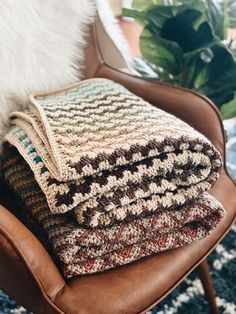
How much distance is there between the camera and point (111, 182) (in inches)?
28.9

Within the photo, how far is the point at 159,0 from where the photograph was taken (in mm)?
1296

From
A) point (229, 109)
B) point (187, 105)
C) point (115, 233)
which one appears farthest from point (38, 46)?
point (229, 109)

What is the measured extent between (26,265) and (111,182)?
20 centimetres

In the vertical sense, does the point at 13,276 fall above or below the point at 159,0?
below

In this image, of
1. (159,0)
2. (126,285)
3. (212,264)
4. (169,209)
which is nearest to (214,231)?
(169,209)

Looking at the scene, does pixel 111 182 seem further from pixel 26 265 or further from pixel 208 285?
pixel 208 285

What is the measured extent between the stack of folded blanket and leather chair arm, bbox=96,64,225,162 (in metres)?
0.13

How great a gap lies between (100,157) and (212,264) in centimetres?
73

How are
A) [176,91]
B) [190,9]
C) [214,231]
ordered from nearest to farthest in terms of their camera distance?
[214,231] < [176,91] < [190,9]

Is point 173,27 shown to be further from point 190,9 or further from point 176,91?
point 176,91

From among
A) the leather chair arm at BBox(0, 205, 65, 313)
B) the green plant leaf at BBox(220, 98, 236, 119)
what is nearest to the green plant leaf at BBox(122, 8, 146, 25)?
the green plant leaf at BBox(220, 98, 236, 119)

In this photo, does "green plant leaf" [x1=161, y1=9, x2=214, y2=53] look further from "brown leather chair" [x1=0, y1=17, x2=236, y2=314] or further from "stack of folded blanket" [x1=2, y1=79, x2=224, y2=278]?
"brown leather chair" [x1=0, y1=17, x2=236, y2=314]

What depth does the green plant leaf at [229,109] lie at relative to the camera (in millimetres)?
1303

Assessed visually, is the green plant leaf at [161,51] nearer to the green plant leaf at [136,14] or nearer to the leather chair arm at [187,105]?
the green plant leaf at [136,14]
